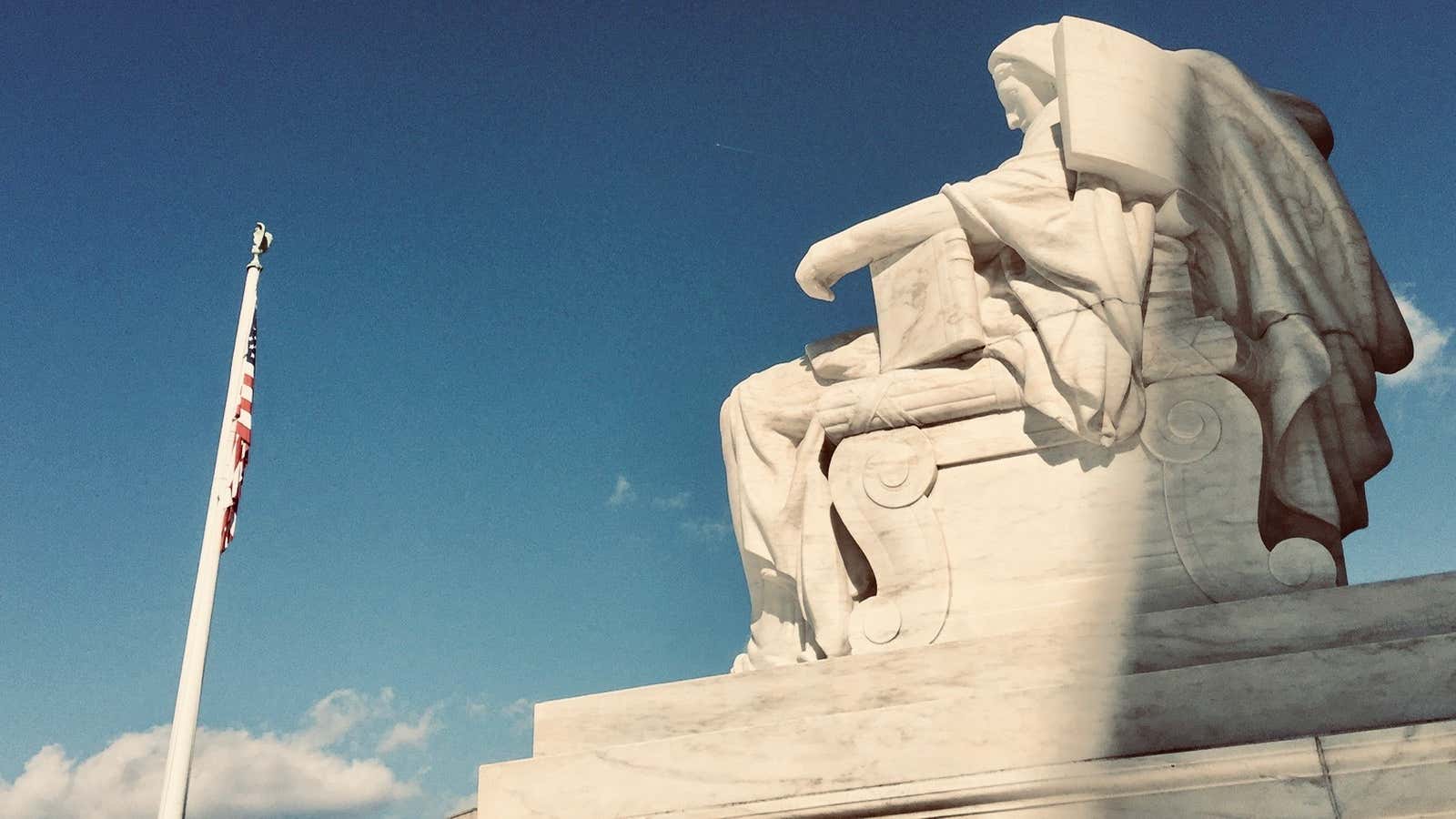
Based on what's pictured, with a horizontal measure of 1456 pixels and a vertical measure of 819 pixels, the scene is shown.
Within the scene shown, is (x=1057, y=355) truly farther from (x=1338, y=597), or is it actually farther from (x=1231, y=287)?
(x=1338, y=597)

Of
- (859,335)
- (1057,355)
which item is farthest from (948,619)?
(859,335)

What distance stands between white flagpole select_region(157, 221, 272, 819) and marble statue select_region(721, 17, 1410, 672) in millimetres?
5690

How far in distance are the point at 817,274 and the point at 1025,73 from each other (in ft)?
5.78

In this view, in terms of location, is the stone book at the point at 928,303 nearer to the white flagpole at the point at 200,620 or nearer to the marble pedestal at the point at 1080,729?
the marble pedestal at the point at 1080,729

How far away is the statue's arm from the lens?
21.6ft

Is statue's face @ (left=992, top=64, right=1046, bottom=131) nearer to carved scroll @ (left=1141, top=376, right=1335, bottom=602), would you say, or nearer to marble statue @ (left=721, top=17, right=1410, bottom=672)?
marble statue @ (left=721, top=17, right=1410, bottom=672)

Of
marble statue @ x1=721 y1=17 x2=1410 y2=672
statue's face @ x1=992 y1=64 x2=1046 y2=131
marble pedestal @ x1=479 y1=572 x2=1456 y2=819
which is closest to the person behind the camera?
marble pedestal @ x1=479 y1=572 x2=1456 y2=819

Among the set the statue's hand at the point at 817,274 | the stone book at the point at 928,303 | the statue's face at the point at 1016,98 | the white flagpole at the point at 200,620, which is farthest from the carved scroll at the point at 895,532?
the white flagpole at the point at 200,620

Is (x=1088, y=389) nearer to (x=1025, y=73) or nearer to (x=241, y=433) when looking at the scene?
(x=1025, y=73)

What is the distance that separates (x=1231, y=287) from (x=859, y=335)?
74.0 inches

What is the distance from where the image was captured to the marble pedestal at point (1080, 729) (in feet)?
14.2

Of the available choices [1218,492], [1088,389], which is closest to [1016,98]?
[1088,389]

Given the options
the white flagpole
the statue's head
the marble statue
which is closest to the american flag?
the white flagpole

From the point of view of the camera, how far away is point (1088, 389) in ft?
18.5
